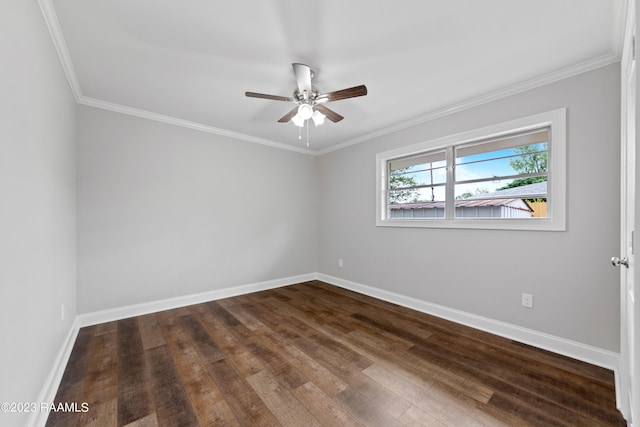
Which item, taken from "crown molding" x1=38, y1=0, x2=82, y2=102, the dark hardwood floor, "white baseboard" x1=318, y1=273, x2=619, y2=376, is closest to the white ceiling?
"crown molding" x1=38, y1=0, x2=82, y2=102

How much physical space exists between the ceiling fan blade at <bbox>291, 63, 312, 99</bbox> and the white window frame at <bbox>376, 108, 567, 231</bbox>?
174 cm

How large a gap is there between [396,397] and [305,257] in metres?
3.11

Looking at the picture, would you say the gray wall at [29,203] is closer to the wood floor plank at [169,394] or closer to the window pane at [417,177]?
the wood floor plank at [169,394]

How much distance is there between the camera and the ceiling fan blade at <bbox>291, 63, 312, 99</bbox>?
192 centimetres

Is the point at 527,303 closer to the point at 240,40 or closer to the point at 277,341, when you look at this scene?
the point at 277,341

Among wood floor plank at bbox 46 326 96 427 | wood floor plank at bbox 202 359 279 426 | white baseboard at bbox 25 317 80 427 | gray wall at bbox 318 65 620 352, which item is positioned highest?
gray wall at bbox 318 65 620 352

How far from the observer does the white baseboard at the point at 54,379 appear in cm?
138

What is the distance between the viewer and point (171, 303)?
324 centimetres

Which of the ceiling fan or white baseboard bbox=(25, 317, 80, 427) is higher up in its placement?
the ceiling fan

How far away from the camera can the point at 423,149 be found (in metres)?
3.19

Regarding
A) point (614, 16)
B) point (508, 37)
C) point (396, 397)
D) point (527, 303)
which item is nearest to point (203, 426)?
point (396, 397)

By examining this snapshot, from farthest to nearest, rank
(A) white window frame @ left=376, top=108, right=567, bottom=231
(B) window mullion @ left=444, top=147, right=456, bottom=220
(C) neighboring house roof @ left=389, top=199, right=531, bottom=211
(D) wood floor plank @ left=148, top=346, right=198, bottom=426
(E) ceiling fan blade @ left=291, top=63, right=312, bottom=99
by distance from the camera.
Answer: (B) window mullion @ left=444, top=147, right=456, bottom=220
(C) neighboring house roof @ left=389, top=199, right=531, bottom=211
(A) white window frame @ left=376, top=108, right=567, bottom=231
(E) ceiling fan blade @ left=291, top=63, right=312, bottom=99
(D) wood floor plank @ left=148, top=346, right=198, bottom=426

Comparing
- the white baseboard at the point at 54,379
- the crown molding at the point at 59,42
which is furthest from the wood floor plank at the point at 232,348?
the crown molding at the point at 59,42

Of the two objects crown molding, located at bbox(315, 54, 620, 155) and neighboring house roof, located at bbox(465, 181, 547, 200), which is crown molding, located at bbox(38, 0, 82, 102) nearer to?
crown molding, located at bbox(315, 54, 620, 155)
